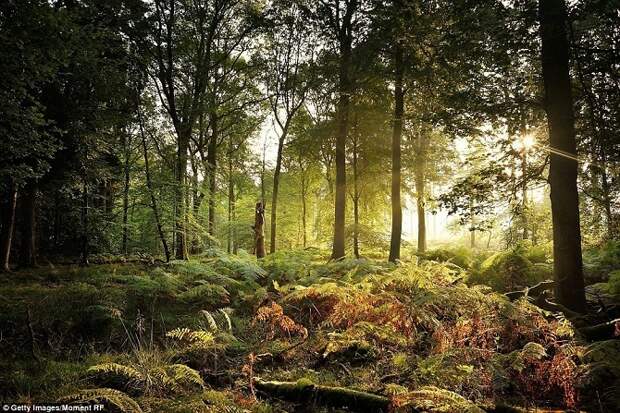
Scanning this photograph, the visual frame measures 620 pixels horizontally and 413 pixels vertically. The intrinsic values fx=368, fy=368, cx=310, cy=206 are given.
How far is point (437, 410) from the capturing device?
3.42 m

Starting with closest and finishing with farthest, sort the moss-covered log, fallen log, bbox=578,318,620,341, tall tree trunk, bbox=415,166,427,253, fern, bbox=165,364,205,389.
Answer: the moss-covered log → fern, bbox=165,364,205,389 → fallen log, bbox=578,318,620,341 → tall tree trunk, bbox=415,166,427,253

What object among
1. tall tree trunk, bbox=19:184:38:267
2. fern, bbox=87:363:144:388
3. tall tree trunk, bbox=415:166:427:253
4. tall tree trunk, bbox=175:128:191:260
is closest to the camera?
fern, bbox=87:363:144:388

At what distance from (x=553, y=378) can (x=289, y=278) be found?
8.06 meters

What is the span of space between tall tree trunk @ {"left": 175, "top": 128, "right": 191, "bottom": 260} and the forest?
92 millimetres

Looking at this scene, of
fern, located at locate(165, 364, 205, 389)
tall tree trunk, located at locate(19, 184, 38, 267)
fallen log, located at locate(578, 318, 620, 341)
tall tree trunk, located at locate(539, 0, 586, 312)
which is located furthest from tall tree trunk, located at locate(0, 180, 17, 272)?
fallen log, located at locate(578, 318, 620, 341)

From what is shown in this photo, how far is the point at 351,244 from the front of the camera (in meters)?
18.4

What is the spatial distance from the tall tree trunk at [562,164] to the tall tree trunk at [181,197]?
10691 mm

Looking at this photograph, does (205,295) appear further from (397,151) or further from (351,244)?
(351,244)

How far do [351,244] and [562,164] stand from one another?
12.4m

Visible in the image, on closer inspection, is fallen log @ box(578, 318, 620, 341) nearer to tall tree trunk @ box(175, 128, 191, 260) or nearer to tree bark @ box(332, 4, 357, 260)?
tree bark @ box(332, 4, 357, 260)

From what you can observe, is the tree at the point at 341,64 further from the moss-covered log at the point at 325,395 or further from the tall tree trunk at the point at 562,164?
→ the moss-covered log at the point at 325,395

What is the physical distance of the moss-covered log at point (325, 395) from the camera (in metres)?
3.86

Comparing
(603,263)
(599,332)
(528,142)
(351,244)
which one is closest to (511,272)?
(603,263)

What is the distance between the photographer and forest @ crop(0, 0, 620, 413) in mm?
4238
